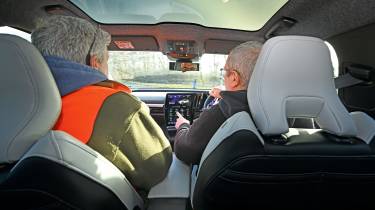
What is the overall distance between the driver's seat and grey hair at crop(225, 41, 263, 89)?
37.7 inches

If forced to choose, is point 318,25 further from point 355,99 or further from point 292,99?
point 292,99

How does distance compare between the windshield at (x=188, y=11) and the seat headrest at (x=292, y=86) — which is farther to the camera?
the windshield at (x=188, y=11)

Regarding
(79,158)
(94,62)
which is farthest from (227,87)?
(79,158)

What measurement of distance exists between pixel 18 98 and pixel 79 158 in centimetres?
35

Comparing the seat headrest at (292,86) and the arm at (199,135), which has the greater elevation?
the seat headrest at (292,86)

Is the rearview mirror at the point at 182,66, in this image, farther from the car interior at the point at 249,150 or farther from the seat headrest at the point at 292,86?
the seat headrest at the point at 292,86

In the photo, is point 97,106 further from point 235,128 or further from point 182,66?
point 182,66

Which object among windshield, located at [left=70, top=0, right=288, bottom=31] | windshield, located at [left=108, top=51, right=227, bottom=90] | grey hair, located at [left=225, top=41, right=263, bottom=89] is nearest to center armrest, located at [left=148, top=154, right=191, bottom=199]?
grey hair, located at [left=225, top=41, right=263, bottom=89]

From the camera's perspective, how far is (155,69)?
4.23 metres

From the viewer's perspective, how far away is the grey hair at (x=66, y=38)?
1.71m

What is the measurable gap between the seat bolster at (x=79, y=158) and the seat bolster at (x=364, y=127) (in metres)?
1.11

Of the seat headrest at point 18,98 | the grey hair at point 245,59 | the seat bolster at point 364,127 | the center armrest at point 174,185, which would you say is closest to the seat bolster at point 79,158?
the seat headrest at point 18,98

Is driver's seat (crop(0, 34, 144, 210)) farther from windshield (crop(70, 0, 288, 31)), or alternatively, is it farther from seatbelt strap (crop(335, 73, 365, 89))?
seatbelt strap (crop(335, 73, 365, 89))

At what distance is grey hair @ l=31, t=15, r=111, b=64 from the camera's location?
171 centimetres
